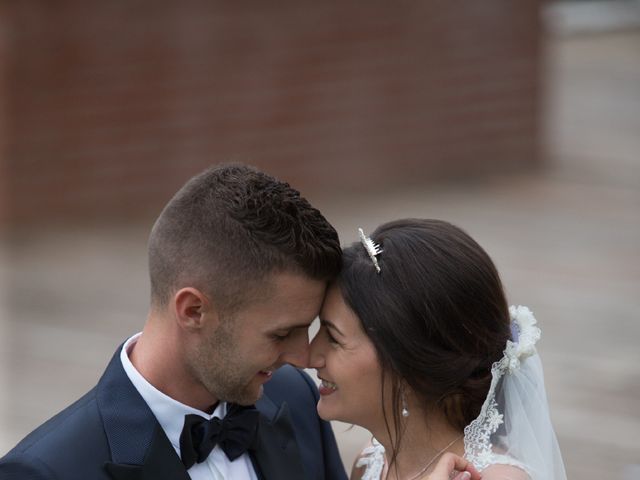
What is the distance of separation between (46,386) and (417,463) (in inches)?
174

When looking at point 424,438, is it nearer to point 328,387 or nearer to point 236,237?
point 328,387

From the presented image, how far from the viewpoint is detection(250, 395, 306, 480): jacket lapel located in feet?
10.5

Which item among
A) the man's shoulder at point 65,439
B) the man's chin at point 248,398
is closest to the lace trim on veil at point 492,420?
the man's chin at point 248,398

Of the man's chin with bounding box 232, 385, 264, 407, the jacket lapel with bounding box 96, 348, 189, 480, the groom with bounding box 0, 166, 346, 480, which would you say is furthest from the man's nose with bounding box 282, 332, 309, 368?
the jacket lapel with bounding box 96, 348, 189, 480

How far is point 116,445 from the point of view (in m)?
2.91

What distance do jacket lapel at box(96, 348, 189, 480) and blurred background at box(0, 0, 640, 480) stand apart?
13.1 feet

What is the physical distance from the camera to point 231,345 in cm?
299

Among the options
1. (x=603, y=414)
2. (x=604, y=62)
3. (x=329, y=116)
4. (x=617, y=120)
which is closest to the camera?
(x=603, y=414)

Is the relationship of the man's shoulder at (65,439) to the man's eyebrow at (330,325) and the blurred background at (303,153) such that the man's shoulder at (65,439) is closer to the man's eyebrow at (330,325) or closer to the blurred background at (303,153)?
the man's eyebrow at (330,325)

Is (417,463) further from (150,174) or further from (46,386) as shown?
(150,174)

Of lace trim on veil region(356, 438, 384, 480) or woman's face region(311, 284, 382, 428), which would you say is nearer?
woman's face region(311, 284, 382, 428)

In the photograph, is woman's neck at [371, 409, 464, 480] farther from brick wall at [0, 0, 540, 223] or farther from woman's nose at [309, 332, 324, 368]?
brick wall at [0, 0, 540, 223]

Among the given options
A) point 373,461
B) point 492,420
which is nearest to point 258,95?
point 373,461

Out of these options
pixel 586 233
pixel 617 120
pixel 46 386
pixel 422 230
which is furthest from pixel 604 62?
pixel 422 230
